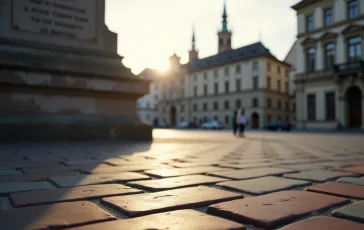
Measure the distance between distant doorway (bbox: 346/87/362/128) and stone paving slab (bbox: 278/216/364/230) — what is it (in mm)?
29556

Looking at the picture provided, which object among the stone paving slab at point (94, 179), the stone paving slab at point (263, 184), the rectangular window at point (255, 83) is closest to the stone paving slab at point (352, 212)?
the stone paving slab at point (263, 184)

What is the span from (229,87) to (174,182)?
167ft

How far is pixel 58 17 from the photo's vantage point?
6.45m

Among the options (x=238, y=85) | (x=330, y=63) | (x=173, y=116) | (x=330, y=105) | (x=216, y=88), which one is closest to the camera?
(x=330, y=105)

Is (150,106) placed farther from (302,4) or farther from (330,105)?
(330,105)

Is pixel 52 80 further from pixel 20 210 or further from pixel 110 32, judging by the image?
pixel 20 210

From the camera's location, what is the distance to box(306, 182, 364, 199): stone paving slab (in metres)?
1.86

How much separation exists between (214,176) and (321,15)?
1270 inches

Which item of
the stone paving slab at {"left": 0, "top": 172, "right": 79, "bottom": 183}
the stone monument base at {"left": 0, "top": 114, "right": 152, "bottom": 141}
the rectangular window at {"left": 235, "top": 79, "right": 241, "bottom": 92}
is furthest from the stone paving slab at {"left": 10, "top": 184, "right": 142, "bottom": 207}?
the rectangular window at {"left": 235, "top": 79, "right": 241, "bottom": 92}

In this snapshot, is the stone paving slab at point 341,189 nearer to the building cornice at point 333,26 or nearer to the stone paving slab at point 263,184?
the stone paving slab at point 263,184

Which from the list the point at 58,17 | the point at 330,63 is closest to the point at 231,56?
the point at 330,63

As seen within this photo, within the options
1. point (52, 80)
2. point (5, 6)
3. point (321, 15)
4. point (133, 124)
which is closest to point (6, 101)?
point (52, 80)

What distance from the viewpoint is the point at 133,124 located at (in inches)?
283

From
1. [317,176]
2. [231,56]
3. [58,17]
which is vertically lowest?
[317,176]
